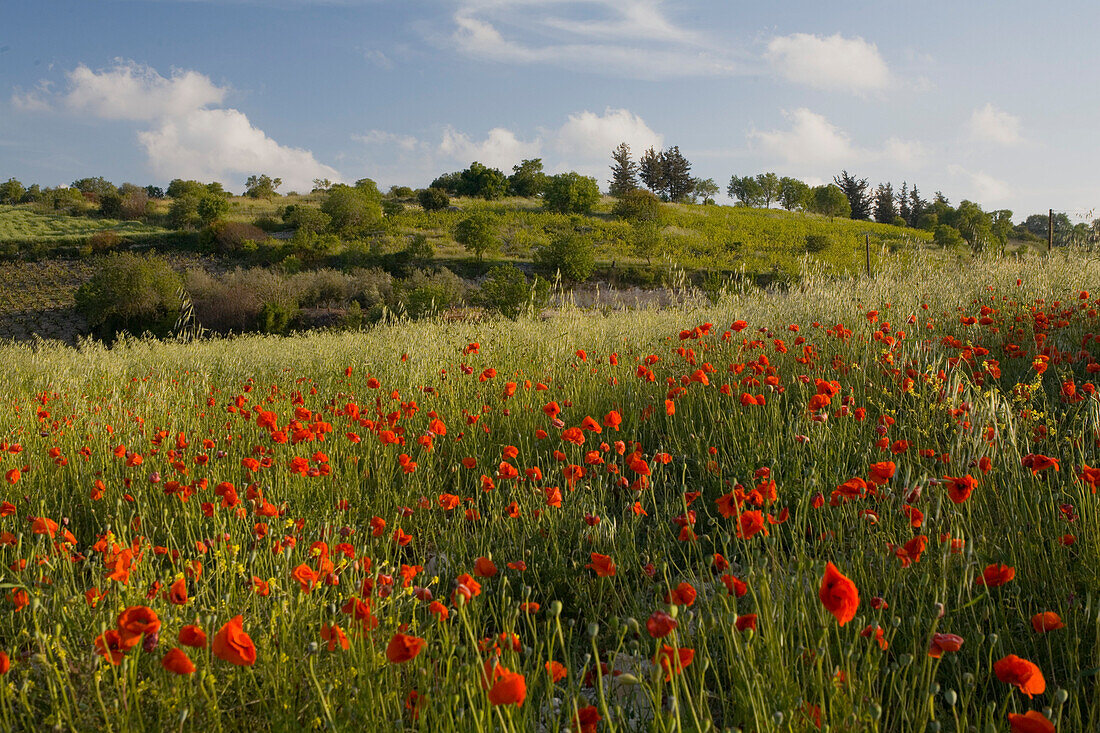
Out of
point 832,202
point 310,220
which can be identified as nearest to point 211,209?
point 310,220

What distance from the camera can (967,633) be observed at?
1.68 m

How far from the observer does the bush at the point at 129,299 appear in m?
24.4

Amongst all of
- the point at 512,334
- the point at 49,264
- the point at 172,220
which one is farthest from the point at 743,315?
the point at 172,220

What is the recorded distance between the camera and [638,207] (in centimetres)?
4638

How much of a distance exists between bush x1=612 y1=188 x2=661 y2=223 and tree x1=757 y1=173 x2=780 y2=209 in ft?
112

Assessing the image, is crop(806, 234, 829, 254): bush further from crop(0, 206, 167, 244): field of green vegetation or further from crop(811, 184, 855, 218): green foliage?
crop(0, 206, 167, 244): field of green vegetation

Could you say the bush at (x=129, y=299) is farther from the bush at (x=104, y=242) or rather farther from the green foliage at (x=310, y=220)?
the green foliage at (x=310, y=220)

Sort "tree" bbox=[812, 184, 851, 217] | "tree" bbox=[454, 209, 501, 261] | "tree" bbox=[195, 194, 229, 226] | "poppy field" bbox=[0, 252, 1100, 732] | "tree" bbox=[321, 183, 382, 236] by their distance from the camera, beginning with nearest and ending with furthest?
"poppy field" bbox=[0, 252, 1100, 732] → "tree" bbox=[454, 209, 501, 261] → "tree" bbox=[321, 183, 382, 236] → "tree" bbox=[195, 194, 229, 226] → "tree" bbox=[812, 184, 851, 217]

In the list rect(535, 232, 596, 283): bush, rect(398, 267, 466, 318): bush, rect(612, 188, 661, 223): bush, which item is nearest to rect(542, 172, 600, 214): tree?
rect(612, 188, 661, 223): bush

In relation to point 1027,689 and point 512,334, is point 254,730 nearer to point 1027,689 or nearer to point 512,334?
point 1027,689

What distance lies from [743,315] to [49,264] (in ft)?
140

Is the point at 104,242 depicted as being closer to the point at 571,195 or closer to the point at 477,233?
the point at 477,233

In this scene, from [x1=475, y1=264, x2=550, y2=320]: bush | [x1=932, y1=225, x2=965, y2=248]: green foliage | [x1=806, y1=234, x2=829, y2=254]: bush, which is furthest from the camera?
[x1=806, y1=234, x2=829, y2=254]: bush

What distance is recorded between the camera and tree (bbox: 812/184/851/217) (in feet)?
211
